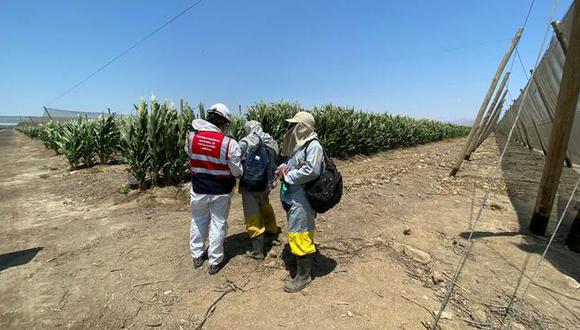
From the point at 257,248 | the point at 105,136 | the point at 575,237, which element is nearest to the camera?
the point at 257,248

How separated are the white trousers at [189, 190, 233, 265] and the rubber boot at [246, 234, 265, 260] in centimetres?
41

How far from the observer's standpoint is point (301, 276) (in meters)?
3.14

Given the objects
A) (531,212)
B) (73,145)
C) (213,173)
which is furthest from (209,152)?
(73,145)

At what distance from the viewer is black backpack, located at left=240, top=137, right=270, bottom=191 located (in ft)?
11.6

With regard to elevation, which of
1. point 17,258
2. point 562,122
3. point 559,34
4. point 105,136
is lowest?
point 17,258

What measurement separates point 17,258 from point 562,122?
719 cm

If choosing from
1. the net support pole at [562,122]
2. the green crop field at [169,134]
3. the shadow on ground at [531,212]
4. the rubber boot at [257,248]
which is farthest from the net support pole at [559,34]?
the green crop field at [169,134]

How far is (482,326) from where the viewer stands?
8.54ft

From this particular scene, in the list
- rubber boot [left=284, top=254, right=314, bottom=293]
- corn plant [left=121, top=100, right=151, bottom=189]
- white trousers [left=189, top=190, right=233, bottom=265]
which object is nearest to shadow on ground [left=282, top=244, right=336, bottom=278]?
rubber boot [left=284, top=254, right=314, bottom=293]

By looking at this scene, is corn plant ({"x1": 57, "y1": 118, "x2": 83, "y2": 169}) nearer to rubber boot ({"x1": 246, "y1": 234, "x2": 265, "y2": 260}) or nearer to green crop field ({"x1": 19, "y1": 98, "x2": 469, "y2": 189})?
green crop field ({"x1": 19, "y1": 98, "x2": 469, "y2": 189})

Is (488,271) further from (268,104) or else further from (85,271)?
(268,104)

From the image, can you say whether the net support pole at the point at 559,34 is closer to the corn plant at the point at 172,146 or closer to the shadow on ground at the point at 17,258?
the corn plant at the point at 172,146

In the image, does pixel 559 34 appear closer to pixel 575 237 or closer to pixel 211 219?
pixel 575 237

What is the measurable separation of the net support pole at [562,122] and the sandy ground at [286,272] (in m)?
0.63
